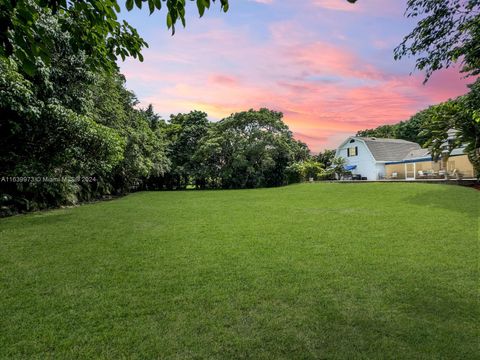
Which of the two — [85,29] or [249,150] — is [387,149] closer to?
[249,150]

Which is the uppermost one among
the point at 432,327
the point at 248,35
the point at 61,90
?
the point at 61,90

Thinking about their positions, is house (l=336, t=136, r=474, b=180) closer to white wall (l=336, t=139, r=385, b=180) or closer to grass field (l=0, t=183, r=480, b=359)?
white wall (l=336, t=139, r=385, b=180)

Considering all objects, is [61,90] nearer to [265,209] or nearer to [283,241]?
[265,209]

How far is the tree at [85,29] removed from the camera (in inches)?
92.7

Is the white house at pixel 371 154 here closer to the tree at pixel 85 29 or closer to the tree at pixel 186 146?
the tree at pixel 186 146

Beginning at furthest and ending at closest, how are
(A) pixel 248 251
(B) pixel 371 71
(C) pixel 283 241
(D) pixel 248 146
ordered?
(D) pixel 248 146 → (B) pixel 371 71 → (C) pixel 283 241 → (A) pixel 248 251

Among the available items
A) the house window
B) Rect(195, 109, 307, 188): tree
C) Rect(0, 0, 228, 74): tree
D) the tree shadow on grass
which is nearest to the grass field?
the tree shadow on grass

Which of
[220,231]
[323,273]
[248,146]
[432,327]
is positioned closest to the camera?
[432,327]

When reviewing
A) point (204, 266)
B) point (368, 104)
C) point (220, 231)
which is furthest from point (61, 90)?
point (368, 104)

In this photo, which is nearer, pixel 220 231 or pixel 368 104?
pixel 220 231

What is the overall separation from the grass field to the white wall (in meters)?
20.3

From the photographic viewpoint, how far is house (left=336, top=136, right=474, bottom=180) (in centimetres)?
2410

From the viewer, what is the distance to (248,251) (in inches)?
226

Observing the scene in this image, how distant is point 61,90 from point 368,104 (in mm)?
12089
